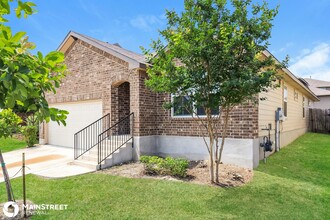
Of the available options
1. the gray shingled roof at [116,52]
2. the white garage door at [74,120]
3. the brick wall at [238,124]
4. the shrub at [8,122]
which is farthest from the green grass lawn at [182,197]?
the white garage door at [74,120]

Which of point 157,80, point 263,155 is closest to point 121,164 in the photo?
point 157,80

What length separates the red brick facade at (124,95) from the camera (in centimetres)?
773

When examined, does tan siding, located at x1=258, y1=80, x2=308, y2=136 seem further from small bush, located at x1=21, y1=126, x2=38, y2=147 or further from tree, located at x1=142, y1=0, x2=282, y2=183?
small bush, located at x1=21, y1=126, x2=38, y2=147

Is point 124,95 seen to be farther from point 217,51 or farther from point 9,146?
point 9,146

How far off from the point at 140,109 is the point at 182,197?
14.5ft

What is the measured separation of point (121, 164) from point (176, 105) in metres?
3.40

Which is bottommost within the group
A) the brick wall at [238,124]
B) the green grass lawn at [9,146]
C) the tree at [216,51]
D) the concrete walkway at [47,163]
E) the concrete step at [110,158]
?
the concrete walkway at [47,163]

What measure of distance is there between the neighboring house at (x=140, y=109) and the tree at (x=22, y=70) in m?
5.52

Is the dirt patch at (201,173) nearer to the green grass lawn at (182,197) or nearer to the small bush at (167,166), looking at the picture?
the small bush at (167,166)

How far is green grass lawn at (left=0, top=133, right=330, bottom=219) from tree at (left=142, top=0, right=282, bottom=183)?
210 cm

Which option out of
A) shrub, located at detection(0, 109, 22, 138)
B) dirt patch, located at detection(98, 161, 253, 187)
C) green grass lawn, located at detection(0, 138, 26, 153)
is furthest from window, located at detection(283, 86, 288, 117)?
green grass lawn, located at detection(0, 138, 26, 153)

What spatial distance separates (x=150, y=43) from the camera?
5.84m

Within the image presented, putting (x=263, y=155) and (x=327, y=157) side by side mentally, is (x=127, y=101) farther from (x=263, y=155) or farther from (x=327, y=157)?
(x=327, y=157)

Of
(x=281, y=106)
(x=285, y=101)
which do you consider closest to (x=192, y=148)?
(x=281, y=106)
